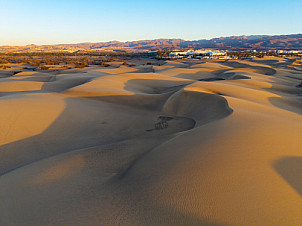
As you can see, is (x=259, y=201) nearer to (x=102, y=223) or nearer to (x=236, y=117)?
(x=102, y=223)

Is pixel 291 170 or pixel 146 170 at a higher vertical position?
pixel 291 170

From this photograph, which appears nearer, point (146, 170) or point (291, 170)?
point (291, 170)

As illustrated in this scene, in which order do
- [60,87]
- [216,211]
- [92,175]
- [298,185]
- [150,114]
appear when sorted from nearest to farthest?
[216,211] → [298,185] → [92,175] → [150,114] → [60,87]

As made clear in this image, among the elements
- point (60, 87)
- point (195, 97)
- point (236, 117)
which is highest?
point (236, 117)

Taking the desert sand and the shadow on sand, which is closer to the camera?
the desert sand

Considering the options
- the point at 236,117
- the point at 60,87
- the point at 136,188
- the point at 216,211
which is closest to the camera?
the point at 216,211

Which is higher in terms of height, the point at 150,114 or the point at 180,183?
the point at 180,183

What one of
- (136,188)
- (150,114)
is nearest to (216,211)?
(136,188)

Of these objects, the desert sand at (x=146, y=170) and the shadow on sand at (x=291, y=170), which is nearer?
the desert sand at (x=146, y=170)

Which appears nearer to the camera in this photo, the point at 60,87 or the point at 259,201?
the point at 259,201

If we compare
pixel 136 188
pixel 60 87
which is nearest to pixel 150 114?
pixel 136 188
